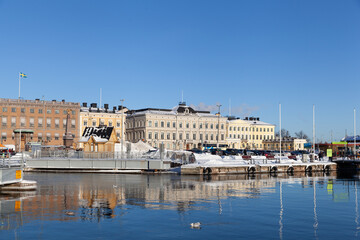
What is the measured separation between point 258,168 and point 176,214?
1711 inches

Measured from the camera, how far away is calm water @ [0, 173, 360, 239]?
2089cm

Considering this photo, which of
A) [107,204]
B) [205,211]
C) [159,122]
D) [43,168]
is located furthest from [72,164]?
[159,122]

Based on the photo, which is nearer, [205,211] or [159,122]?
[205,211]

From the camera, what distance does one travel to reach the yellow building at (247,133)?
161375mm

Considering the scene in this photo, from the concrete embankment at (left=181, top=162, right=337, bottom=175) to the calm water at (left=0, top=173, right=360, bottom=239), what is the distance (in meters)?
23.3

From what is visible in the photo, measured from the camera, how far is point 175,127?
469 feet

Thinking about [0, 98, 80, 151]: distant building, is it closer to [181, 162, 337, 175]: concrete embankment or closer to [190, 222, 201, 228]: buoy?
Answer: [181, 162, 337, 175]: concrete embankment

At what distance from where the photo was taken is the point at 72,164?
6581cm

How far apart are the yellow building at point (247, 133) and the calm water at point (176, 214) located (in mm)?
122428

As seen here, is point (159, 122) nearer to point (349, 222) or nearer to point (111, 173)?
point (111, 173)

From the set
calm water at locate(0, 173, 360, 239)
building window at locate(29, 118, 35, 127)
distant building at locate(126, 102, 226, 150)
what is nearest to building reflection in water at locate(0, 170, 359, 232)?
calm water at locate(0, 173, 360, 239)

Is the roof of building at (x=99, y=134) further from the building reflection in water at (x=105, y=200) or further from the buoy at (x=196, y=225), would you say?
the buoy at (x=196, y=225)

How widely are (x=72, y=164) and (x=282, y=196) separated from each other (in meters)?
38.3

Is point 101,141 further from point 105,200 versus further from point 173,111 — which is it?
point 173,111
